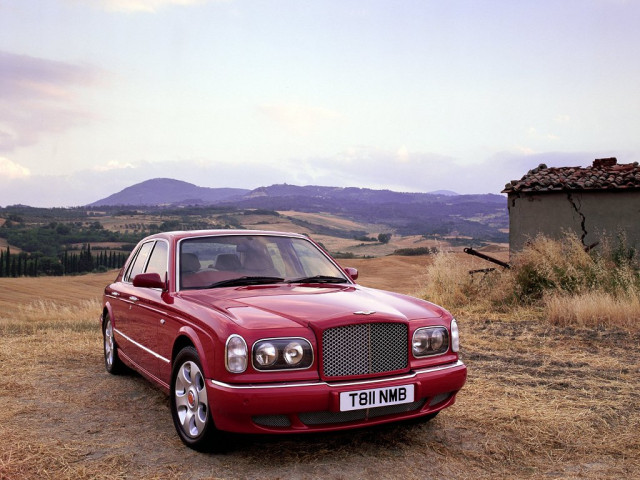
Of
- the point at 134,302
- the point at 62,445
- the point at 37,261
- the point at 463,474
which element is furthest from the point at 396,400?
the point at 37,261

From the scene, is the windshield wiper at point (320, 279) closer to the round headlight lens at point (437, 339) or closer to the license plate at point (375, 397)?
the round headlight lens at point (437, 339)

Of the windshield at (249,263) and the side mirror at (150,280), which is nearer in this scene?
the side mirror at (150,280)

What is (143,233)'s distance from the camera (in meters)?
105

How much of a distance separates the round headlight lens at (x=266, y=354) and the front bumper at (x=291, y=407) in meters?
0.15

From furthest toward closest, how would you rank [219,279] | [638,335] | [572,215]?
[572,215], [638,335], [219,279]

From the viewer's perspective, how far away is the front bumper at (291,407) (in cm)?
403

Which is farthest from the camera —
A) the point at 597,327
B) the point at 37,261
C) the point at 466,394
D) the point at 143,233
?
the point at 143,233

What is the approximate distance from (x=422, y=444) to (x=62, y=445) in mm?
2630

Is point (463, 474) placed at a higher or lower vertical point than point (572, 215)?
lower

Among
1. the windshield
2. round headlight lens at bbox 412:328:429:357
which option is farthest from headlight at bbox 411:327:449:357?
the windshield

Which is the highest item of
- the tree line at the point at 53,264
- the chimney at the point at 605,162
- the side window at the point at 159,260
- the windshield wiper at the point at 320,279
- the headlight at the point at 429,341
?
the chimney at the point at 605,162

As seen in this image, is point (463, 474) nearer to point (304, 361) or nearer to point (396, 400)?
point (396, 400)

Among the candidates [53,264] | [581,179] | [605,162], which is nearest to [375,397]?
[581,179]

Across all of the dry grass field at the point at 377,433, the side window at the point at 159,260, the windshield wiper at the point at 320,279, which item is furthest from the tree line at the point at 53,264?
the windshield wiper at the point at 320,279
